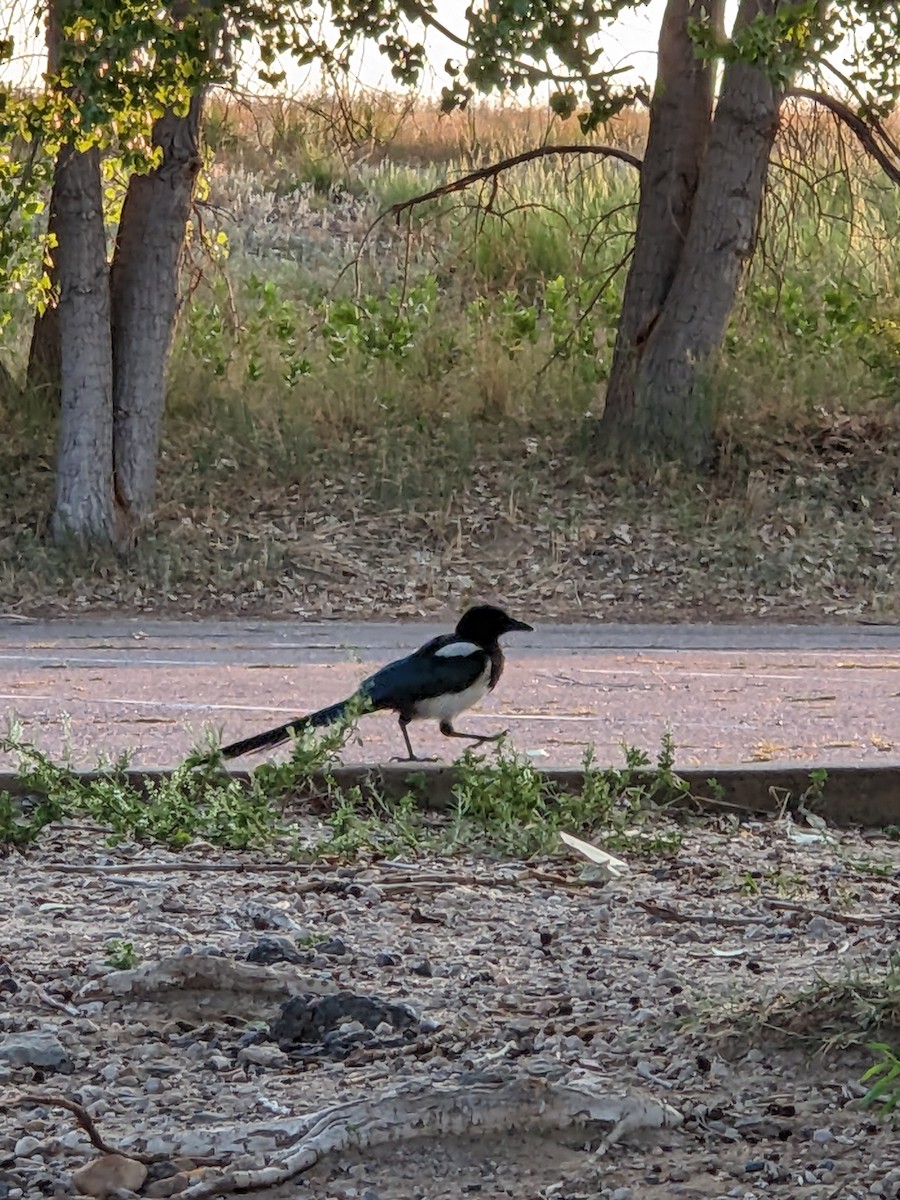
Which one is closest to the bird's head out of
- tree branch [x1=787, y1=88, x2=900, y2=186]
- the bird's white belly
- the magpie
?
the magpie

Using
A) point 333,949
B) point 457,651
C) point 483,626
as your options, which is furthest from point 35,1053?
point 483,626

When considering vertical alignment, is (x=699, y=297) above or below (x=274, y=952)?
above

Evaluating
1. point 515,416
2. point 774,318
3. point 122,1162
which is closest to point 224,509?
point 515,416

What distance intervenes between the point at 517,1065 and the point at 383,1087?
0.25 meters

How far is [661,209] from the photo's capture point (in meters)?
15.5

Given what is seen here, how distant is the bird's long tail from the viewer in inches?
226

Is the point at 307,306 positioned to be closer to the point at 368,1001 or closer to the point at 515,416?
the point at 515,416

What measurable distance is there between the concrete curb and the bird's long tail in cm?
9

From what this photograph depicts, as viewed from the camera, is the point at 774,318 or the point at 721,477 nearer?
the point at 721,477

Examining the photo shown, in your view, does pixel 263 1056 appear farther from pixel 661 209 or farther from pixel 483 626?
pixel 661 209

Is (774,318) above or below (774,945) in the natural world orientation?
above

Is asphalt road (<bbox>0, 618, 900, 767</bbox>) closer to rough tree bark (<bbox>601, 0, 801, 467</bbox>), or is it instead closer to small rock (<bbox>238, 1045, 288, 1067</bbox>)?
small rock (<bbox>238, 1045, 288, 1067</bbox>)

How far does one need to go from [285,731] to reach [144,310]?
9.05 meters

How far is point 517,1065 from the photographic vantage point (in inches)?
133
